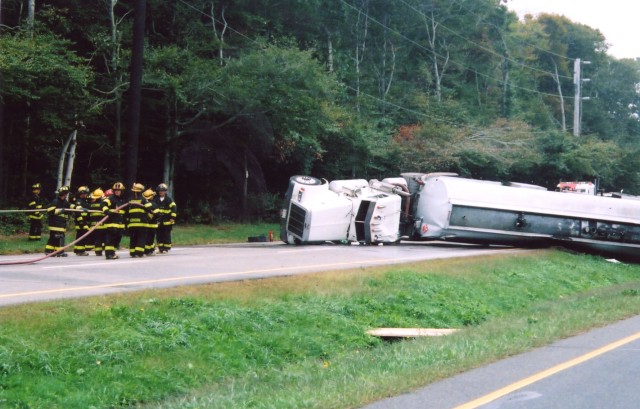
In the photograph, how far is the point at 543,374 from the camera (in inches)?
380

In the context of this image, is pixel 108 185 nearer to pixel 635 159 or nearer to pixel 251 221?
pixel 251 221

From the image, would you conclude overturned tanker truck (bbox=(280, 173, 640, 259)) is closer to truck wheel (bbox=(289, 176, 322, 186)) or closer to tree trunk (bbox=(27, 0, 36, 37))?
truck wheel (bbox=(289, 176, 322, 186))

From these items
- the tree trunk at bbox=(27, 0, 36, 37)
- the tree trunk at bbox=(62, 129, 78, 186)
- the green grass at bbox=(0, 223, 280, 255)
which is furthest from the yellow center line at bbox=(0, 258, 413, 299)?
the tree trunk at bbox=(27, 0, 36, 37)

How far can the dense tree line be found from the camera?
31062 mm

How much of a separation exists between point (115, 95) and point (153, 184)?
660cm

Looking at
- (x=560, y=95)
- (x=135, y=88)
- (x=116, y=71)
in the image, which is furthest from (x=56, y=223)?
(x=560, y=95)

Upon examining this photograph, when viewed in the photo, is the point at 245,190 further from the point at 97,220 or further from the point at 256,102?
the point at 97,220

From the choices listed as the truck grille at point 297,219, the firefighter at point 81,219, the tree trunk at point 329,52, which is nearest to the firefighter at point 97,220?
the firefighter at point 81,219

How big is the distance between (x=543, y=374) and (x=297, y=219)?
1789cm

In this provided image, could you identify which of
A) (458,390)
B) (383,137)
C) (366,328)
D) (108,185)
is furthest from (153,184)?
(458,390)

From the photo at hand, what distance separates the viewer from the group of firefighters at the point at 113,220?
67.7ft

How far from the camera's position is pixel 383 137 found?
47.1 metres

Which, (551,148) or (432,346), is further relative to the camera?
(551,148)

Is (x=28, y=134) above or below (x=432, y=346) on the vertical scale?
above
